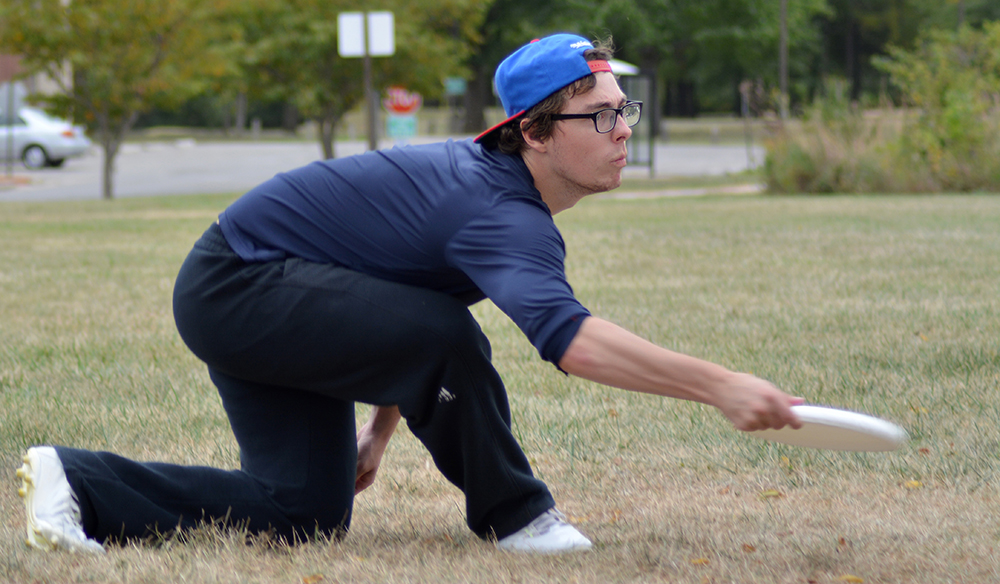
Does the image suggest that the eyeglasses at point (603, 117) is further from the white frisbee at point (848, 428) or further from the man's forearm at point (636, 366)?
the white frisbee at point (848, 428)

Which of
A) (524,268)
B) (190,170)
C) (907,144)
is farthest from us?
(190,170)

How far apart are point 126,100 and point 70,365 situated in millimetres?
13988

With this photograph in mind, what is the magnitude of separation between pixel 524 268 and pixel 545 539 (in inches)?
31.7

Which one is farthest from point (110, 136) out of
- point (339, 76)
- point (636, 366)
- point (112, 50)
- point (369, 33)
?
point (636, 366)

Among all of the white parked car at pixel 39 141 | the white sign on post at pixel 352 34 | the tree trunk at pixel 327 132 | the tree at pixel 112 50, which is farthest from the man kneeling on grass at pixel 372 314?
the white parked car at pixel 39 141

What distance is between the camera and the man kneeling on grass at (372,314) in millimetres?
2535

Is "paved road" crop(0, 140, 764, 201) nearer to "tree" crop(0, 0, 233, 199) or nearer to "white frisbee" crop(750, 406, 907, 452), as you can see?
"tree" crop(0, 0, 233, 199)

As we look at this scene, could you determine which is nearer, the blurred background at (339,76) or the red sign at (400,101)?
the blurred background at (339,76)

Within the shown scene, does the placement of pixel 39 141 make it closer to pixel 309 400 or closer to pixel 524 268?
pixel 309 400

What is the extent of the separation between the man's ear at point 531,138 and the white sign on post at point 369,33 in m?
12.8

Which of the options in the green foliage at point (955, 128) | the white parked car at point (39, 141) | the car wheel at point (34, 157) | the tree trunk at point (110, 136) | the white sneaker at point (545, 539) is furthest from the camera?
the car wheel at point (34, 157)

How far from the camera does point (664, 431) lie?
162 inches

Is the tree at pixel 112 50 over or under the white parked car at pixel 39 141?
over

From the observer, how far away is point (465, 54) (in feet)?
76.2
